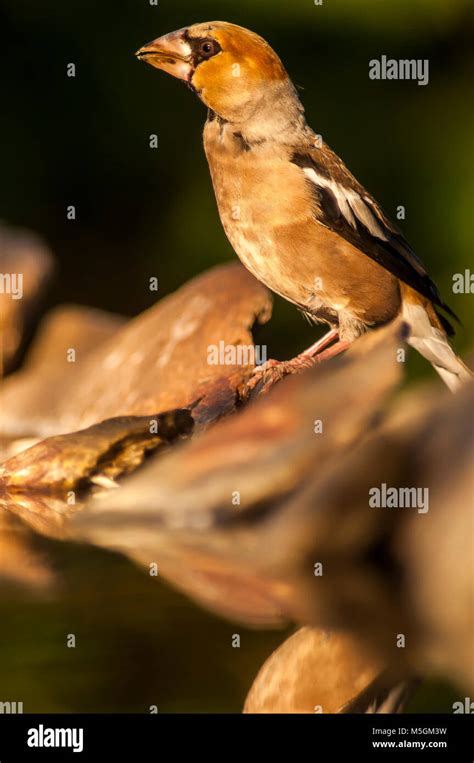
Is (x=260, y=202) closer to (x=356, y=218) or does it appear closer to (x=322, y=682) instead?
(x=356, y=218)

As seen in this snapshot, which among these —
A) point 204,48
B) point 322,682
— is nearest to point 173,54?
point 204,48

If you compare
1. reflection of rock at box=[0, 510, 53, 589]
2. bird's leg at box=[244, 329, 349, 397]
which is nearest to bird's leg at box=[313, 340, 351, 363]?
bird's leg at box=[244, 329, 349, 397]

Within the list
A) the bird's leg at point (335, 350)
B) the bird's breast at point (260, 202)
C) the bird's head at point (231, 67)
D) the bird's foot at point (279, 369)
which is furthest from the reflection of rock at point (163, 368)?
the bird's head at point (231, 67)

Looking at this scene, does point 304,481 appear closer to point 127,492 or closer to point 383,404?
point 383,404

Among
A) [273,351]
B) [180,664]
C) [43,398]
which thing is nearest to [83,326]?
[43,398]

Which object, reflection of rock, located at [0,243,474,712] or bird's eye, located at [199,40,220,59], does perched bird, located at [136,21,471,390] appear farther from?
reflection of rock, located at [0,243,474,712]

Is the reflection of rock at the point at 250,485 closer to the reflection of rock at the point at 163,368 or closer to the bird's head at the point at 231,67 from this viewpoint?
the reflection of rock at the point at 163,368
